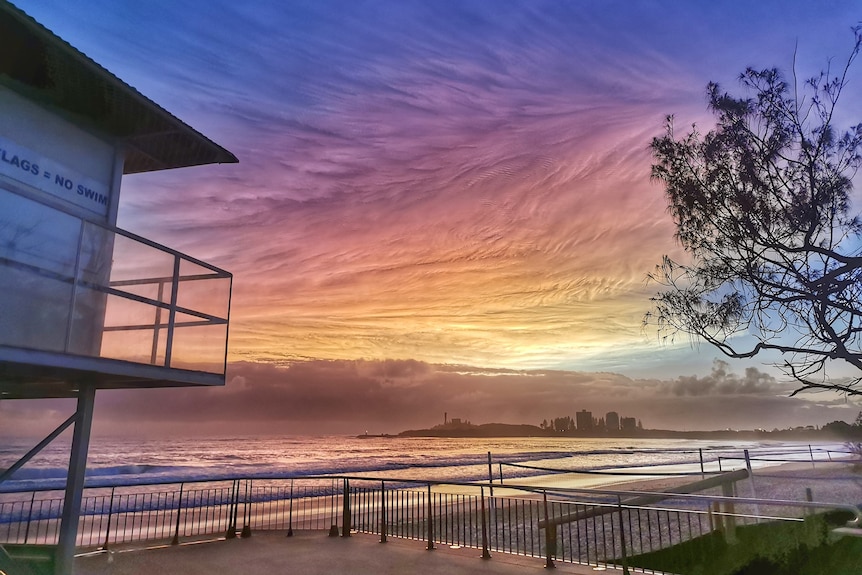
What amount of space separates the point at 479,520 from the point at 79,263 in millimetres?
14466

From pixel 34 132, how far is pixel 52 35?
109 centimetres

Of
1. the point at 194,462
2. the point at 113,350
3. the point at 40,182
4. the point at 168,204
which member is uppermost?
the point at 168,204

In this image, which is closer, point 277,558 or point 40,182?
point 40,182

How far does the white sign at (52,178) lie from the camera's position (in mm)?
5332

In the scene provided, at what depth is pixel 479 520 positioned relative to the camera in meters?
16.5

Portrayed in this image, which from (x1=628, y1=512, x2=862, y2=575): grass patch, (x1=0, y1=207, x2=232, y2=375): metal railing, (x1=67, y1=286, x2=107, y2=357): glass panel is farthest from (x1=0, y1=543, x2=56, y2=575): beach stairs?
(x1=628, y1=512, x2=862, y2=575): grass patch

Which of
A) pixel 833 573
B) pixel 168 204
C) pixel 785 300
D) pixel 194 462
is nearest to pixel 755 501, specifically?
pixel 785 300

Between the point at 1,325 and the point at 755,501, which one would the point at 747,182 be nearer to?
the point at 755,501

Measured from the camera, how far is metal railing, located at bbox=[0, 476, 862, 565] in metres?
8.62

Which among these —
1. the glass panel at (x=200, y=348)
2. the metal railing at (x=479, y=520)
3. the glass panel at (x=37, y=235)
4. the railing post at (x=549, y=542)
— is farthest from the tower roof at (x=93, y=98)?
the railing post at (x=549, y=542)

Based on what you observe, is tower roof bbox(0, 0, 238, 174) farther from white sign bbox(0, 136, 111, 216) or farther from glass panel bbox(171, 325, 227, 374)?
glass panel bbox(171, 325, 227, 374)

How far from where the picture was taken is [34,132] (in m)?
5.68

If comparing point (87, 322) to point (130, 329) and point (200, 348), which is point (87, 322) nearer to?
point (130, 329)

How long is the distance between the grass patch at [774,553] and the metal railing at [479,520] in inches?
12.9
